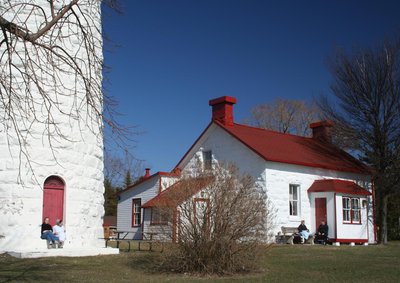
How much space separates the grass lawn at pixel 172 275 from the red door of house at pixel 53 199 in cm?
191

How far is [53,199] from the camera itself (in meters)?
15.5

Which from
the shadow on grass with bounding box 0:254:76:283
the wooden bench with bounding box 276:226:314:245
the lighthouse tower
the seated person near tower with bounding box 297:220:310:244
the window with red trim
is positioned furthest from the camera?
the seated person near tower with bounding box 297:220:310:244

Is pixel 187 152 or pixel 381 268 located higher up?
pixel 187 152

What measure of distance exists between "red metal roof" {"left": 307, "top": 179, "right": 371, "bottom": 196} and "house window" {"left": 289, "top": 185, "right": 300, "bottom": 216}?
1.99 ft

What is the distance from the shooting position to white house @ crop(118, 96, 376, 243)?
75.9ft

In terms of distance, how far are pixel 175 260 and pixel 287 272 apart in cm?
246

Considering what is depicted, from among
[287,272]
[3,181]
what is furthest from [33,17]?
[287,272]

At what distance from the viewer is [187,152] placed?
27.2m

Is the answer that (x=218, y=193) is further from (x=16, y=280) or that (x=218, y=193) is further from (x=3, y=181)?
(x=3, y=181)

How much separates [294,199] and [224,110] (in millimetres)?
5579

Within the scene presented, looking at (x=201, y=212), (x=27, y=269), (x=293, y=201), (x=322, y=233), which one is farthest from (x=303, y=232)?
(x=27, y=269)

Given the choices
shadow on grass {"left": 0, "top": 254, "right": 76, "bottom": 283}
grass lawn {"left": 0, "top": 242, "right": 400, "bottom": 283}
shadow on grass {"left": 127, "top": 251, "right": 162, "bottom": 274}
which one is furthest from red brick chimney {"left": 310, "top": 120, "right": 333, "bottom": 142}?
shadow on grass {"left": 0, "top": 254, "right": 76, "bottom": 283}

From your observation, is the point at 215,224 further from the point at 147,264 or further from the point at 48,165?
the point at 48,165

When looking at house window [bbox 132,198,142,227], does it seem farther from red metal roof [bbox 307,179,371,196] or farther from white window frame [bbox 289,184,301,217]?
red metal roof [bbox 307,179,371,196]
